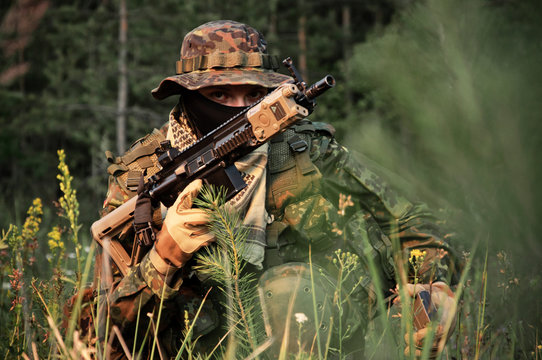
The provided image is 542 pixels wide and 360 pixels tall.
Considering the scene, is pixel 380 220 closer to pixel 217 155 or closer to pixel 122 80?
pixel 217 155

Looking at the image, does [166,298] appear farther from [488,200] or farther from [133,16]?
[133,16]

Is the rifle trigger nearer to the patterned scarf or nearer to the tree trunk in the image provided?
the patterned scarf

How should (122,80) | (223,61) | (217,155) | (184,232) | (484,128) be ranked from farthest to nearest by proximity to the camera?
(122,80) < (223,61) < (484,128) < (217,155) < (184,232)

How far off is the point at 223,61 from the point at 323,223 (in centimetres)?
74

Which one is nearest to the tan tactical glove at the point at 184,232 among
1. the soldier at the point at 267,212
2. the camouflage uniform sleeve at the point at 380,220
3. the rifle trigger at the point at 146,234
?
the soldier at the point at 267,212

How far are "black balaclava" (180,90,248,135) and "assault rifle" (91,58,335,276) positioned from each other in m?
0.16

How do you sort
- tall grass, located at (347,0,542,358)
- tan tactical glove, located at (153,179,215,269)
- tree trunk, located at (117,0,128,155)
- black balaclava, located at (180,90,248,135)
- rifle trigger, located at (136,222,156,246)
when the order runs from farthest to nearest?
tree trunk, located at (117,0,128,155) < black balaclava, located at (180,90,248,135) < rifle trigger, located at (136,222,156,246) < tall grass, located at (347,0,542,358) < tan tactical glove, located at (153,179,215,269)

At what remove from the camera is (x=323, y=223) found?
7.55 ft

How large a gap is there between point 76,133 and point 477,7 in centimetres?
1227

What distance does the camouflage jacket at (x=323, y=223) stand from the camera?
2186 millimetres

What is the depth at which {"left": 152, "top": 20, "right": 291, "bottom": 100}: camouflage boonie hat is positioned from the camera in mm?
2172

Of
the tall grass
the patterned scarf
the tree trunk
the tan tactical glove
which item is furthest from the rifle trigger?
the tree trunk

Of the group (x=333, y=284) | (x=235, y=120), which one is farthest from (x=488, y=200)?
(x=235, y=120)

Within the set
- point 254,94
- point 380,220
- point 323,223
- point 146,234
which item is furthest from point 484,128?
point 146,234
